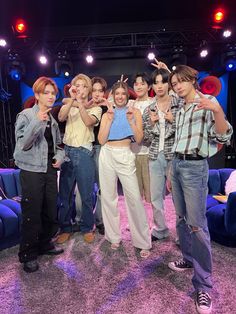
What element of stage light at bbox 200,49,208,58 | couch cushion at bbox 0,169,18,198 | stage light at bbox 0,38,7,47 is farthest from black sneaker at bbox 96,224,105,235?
stage light at bbox 0,38,7,47

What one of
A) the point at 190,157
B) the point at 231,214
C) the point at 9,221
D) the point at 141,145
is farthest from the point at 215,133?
the point at 9,221

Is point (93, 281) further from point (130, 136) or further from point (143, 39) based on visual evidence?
point (143, 39)

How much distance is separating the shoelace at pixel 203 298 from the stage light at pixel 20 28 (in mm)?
5940

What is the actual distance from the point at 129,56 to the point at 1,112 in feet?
11.2

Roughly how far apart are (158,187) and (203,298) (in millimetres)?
1169

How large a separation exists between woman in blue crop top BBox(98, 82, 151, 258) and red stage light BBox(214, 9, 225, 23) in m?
4.06

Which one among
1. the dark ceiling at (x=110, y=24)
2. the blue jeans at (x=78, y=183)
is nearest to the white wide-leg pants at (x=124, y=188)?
the blue jeans at (x=78, y=183)

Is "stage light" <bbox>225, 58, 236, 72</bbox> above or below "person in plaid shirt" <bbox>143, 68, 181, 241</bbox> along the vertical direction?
above

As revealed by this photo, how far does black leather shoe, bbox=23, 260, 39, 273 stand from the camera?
2.61 m

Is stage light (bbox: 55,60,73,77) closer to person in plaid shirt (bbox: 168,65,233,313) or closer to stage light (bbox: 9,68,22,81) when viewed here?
stage light (bbox: 9,68,22,81)

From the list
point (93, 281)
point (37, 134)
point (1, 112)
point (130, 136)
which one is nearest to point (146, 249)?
point (93, 281)

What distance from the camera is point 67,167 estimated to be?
10.2ft

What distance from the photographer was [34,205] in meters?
2.58

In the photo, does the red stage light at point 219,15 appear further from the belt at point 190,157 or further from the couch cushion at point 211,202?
the belt at point 190,157
